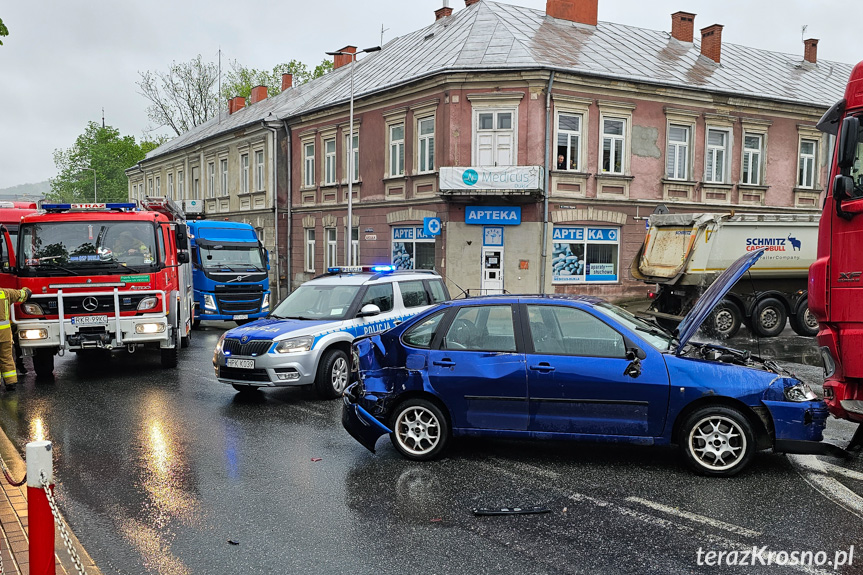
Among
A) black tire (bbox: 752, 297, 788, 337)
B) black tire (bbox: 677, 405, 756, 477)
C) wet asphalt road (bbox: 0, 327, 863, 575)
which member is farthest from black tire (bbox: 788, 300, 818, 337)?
black tire (bbox: 677, 405, 756, 477)

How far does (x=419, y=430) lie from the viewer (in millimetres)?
6574

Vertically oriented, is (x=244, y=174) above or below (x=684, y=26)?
below

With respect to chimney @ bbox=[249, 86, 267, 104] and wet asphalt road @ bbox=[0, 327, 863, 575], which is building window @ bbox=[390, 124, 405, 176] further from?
chimney @ bbox=[249, 86, 267, 104]

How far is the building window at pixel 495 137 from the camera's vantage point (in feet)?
73.7

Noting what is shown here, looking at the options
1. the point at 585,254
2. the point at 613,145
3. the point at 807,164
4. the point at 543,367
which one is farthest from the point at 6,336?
the point at 807,164

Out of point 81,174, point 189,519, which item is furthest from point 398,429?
point 81,174

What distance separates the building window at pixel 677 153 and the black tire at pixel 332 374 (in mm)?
18115

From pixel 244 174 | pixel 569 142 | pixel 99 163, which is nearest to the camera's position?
pixel 569 142

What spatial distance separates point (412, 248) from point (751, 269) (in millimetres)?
11475

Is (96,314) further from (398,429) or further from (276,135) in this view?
(276,135)

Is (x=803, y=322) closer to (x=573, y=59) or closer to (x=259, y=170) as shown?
(x=573, y=59)

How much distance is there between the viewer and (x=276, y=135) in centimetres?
3177

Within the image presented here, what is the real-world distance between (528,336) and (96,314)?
7.45m

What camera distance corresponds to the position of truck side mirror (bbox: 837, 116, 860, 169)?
19.8 feet
